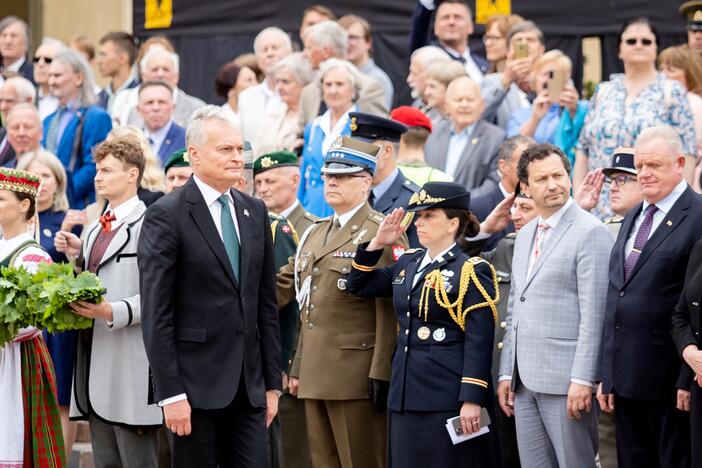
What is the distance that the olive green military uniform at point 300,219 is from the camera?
8734 mm

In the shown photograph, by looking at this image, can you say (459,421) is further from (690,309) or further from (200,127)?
(200,127)

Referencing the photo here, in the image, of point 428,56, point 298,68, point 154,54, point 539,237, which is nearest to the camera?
point 539,237

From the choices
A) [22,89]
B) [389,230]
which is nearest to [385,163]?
[389,230]

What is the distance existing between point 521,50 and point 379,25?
291cm

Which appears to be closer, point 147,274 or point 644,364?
point 147,274

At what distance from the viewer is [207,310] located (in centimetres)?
631

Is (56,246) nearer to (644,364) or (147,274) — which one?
(147,274)

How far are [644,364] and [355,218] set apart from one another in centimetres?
197

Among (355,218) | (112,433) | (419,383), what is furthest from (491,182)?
(112,433)

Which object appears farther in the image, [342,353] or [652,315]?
[342,353]

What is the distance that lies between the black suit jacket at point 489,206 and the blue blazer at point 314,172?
1.14 meters

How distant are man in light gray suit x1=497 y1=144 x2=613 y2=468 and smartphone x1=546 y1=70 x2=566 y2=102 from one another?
9.47 feet

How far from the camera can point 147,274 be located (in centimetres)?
628

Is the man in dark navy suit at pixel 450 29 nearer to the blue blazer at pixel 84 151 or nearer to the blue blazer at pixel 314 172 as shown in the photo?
the blue blazer at pixel 314 172
